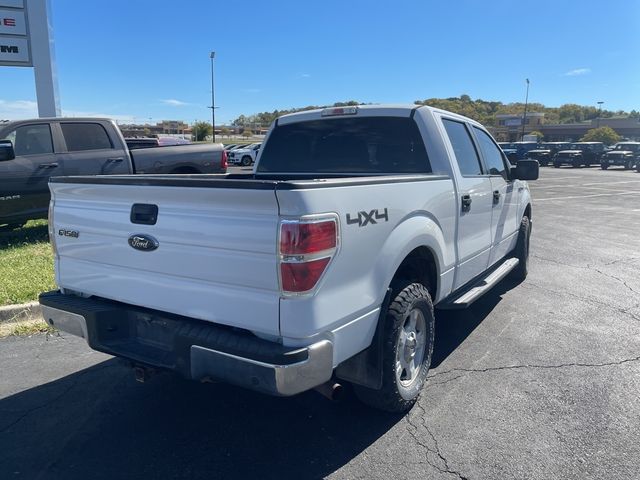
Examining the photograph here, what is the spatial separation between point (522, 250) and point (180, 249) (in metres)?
5.01

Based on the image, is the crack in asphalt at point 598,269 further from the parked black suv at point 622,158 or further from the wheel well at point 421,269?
the parked black suv at point 622,158

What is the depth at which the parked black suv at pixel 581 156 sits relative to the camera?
4209 cm

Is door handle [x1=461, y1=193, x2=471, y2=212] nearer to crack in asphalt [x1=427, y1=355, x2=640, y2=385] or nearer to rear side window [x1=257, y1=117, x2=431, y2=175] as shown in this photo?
rear side window [x1=257, y1=117, x2=431, y2=175]

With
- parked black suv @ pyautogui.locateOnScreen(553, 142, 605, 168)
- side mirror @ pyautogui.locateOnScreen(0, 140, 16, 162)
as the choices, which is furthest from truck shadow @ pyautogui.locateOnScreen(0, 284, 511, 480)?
parked black suv @ pyautogui.locateOnScreen(553, 142, 605, 168)

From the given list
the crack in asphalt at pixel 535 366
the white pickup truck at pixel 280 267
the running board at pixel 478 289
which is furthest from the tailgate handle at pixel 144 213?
the crack in asphalt at pixel 535 366

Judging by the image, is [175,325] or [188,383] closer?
[175,325]

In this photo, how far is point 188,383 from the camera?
394 cm

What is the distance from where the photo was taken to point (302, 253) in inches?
94.0

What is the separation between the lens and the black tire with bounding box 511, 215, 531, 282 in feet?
21.0

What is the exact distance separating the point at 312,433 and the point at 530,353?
2.25 m

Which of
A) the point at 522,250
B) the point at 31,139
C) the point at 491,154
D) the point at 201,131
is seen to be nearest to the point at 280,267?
the point at 491,154

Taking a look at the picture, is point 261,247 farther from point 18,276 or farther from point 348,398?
point 18,276

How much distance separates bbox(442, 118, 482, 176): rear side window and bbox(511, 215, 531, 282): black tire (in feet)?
6.25

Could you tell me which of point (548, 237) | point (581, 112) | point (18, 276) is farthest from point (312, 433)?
point (581, 112)
